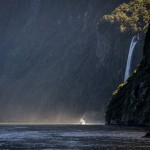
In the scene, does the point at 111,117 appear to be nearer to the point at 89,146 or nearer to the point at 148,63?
the point at 148,63

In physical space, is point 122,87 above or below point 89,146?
Answer: above

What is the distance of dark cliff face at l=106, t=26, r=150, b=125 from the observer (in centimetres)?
15988

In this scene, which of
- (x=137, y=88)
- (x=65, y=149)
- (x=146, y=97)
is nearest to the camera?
(x=65, y=149)

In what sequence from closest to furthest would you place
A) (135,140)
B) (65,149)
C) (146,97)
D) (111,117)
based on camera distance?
(65,149), (135,140), (146,97), (111,117)

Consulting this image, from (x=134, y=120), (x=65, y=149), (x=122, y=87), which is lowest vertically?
(x=65, y=149)

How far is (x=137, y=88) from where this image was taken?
170625 millimetres

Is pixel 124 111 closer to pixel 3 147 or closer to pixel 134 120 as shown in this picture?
pixel 134 120

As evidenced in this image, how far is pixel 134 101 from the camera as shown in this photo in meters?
170

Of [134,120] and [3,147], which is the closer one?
[3,147]

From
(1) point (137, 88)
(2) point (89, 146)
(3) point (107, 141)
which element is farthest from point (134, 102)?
(2) point (89, 146)

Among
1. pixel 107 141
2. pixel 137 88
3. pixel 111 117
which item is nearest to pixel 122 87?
pixel 111 117

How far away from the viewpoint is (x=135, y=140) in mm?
104688

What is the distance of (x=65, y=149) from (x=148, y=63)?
90840 mm

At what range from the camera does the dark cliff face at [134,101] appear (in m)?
160
